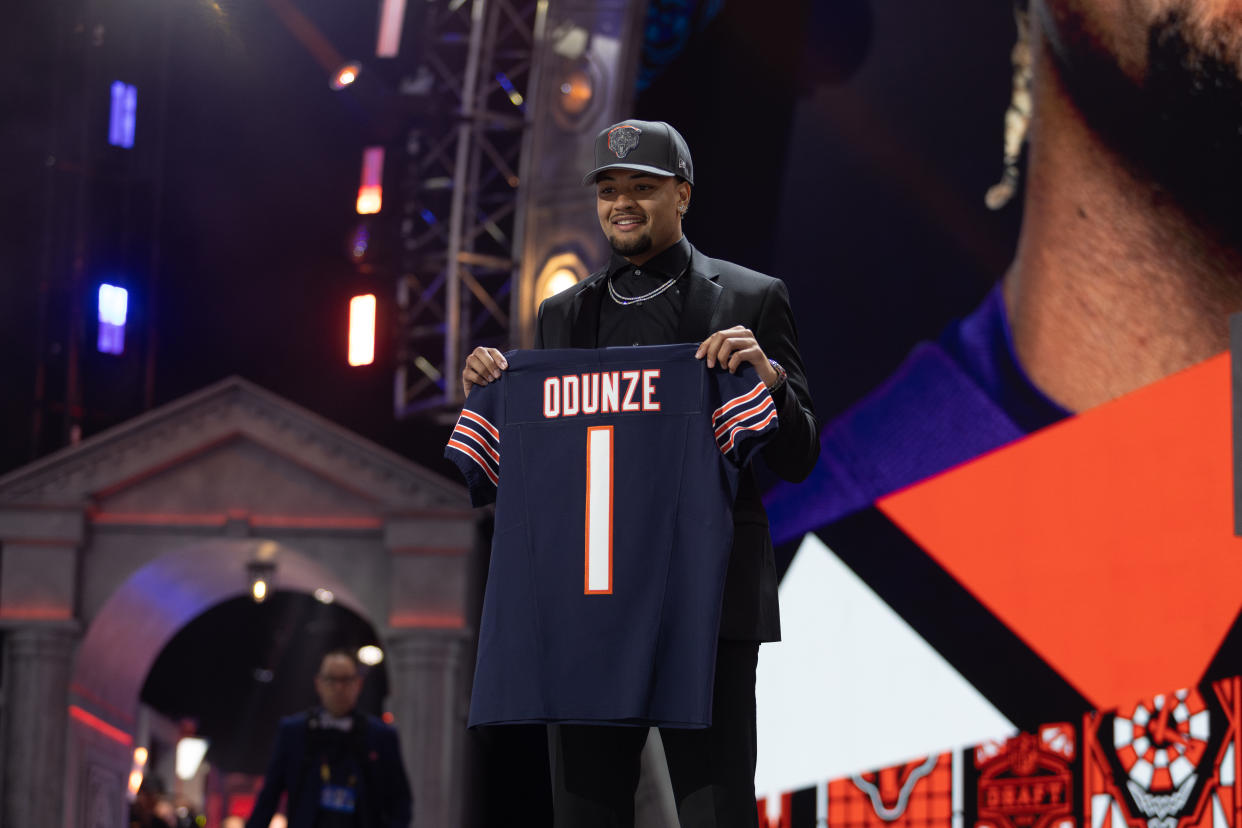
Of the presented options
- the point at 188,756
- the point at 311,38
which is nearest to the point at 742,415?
the point at 311,38

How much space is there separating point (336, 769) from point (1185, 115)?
5002 mm

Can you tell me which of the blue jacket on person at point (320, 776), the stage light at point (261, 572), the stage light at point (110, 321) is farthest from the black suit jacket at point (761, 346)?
the stage light at point (110, 321)

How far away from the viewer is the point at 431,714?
11969mm

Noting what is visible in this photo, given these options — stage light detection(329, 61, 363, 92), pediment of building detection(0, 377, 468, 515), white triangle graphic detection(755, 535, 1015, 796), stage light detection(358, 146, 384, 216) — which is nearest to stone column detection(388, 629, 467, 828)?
pediment of building detection(0, 377, 468, 515)

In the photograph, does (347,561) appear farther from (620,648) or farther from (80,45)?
(620,648)

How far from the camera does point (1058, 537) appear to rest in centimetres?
783

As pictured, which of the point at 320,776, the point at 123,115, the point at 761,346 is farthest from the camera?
the point at 123,115

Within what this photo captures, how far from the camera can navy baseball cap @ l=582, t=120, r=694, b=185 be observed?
2.76m

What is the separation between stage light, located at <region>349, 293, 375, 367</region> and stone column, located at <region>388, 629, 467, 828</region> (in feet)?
8.25

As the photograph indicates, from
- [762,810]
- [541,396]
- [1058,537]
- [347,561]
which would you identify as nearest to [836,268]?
[1058,537]

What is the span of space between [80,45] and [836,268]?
8.17 meters

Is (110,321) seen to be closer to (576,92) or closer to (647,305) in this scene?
(576,92)

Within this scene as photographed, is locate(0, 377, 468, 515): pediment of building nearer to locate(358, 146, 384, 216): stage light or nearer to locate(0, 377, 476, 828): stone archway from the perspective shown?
locate(0, 377, 476, 828): stone archway

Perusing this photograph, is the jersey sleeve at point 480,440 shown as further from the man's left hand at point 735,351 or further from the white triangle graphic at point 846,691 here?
the white triangle graphic at point 846,691
